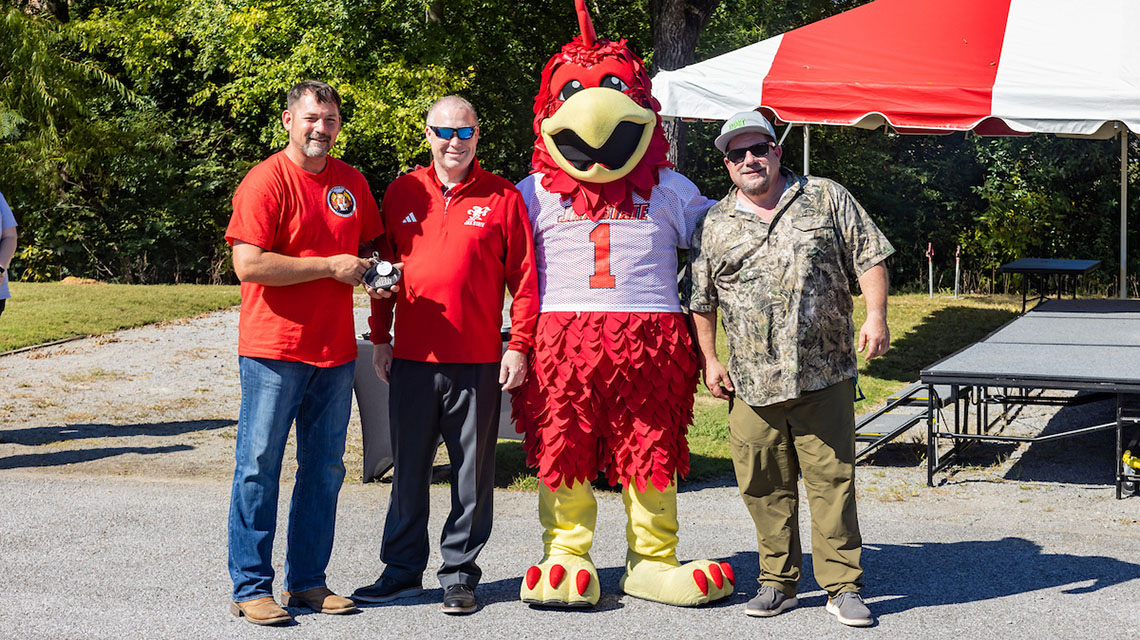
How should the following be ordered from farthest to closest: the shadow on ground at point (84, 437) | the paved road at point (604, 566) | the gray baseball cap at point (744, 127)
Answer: the shadow on ground at point (84, 437) → the gray baseball cap at point (744, 127) → the paved road at point (604, 566)

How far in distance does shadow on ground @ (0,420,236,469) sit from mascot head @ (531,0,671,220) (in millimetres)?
4021

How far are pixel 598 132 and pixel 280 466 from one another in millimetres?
1649

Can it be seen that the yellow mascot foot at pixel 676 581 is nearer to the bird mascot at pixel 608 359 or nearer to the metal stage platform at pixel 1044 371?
the bird mascot at pixel 608 359

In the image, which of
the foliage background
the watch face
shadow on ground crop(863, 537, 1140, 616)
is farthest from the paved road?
the foliage background

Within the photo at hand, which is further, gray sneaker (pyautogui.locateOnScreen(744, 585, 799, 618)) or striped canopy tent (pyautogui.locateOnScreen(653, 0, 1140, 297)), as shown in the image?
striped canopy tent (pyautogui.locateOnScreen(653, 0, 1140, 297))

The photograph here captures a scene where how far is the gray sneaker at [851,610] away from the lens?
3.80 metres

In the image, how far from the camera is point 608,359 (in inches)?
158

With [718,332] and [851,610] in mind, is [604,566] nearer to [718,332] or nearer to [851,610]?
[851,610]

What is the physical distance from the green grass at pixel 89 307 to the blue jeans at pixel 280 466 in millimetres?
8101

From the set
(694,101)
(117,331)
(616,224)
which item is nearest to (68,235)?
(117,331)

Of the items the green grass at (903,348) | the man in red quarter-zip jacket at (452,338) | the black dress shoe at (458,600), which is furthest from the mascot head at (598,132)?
the green grass at (903,348)

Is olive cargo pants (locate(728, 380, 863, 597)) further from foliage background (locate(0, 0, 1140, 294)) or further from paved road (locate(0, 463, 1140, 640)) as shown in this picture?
foliage background (locate(0, 0, 1140, 294))

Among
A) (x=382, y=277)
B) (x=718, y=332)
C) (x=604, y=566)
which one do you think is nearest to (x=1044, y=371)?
(x=604, y=566)

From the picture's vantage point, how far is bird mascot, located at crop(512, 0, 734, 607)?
13.2 ft
